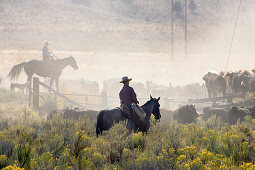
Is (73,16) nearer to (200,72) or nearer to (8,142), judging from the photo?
(200,72)

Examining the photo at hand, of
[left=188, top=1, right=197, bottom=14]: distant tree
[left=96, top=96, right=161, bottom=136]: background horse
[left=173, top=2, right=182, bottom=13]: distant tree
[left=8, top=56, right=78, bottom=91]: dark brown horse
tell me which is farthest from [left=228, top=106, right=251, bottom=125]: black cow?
[left=173, top=2, right=182, bottom=13]: distant tree

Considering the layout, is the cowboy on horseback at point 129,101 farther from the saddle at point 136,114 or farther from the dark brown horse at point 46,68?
the dark brown horse at point 46,68

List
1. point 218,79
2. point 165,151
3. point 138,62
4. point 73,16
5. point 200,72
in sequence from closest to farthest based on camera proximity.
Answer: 1. point 165,151
2. point 218,79
3. point 200,72
4. point 138,62
5. point 73,16

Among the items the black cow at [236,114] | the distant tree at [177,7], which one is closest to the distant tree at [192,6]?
the distant tree at [177,7]

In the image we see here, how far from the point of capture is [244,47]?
3656 inches

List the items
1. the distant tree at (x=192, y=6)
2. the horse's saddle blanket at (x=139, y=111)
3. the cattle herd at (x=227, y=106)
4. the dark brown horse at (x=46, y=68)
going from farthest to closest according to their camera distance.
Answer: the distant tree at (x=192, y=6), the dark brown horse at (x=46, y=68), the cattle herd at (x=227, y=106), the horse's saddle blanket at (x=139, y=111)

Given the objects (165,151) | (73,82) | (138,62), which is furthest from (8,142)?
(138,62)

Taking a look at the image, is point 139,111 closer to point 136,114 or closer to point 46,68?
point 136,114

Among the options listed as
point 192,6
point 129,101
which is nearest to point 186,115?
point 129,101

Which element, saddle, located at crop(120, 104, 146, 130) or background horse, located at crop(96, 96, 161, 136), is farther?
saddle, located at crop(120, 104, 146, 130)

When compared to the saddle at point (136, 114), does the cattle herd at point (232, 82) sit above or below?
above

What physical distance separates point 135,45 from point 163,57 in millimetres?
11103

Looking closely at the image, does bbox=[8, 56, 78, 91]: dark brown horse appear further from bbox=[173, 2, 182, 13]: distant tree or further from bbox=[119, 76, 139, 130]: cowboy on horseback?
bbox=[173, 2, 182, 13]: distant tree

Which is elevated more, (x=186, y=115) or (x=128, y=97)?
(x=128, y=97)
